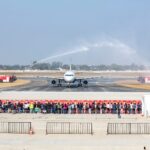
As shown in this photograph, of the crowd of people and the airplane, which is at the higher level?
the airplane

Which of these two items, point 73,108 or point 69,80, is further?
point 69,80

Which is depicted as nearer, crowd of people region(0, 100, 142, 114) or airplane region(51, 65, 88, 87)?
crowd of people region(0, 100, 142, 114)

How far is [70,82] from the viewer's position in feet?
418

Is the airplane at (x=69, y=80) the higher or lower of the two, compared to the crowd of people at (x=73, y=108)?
higher

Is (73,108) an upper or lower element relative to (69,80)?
lower

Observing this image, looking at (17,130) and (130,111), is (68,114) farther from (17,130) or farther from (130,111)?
(17,130)

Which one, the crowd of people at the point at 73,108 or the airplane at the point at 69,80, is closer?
the crowd of people at the point at 73,108

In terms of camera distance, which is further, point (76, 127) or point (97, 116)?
point (97, 116)
